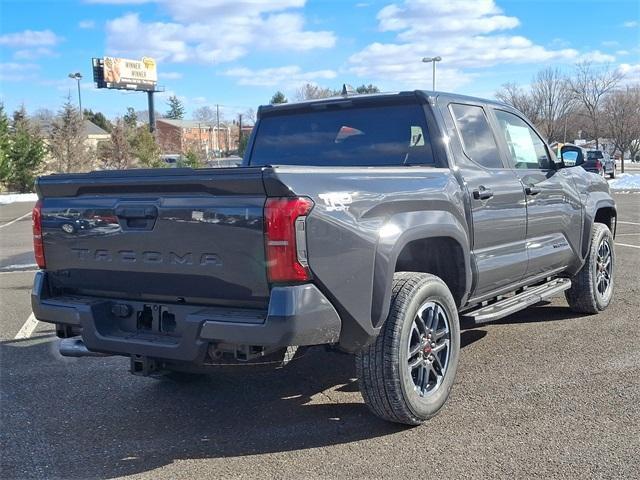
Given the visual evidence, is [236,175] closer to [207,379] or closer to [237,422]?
[237,422]

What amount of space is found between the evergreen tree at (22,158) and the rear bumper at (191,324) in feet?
104

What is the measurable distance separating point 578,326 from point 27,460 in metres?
4.72

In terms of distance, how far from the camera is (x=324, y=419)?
403cm

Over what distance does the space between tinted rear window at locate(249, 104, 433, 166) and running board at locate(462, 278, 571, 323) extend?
1128 millimetres

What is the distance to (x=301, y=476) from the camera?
3.30 m

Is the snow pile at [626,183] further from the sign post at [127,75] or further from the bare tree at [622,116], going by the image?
the sign post at [127,75]

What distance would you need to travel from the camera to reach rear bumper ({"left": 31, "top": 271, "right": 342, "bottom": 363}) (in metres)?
3.11

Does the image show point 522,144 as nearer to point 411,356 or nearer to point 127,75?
point 411,356

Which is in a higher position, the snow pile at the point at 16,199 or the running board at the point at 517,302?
the running board at the point at 517,302

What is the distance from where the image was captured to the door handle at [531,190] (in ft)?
16.9

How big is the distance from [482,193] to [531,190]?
85cm

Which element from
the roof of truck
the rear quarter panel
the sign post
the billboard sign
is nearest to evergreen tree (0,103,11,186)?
the roof of truck

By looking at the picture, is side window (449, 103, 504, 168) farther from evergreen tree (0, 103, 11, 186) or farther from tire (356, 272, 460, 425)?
evergreen tree (0, 103, 11, 186)

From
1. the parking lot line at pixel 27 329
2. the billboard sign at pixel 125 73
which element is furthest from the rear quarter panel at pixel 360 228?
the billboard sign at pixel 125 73
